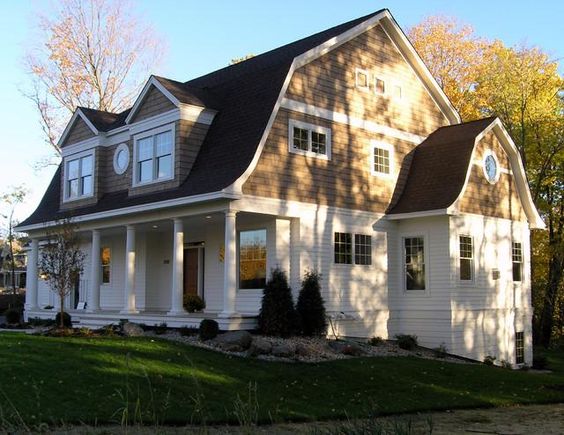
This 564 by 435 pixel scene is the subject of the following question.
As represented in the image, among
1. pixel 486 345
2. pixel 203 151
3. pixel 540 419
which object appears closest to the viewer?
pixel 540 419

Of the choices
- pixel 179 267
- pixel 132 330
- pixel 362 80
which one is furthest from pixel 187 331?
pixel 362 80

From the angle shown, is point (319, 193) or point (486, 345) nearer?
point (319, 193)

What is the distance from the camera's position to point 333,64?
19.8m

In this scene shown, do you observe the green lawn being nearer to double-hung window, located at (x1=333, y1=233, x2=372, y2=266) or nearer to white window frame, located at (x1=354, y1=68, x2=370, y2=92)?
double-hung window, located at (x1=333, y1=233, x2=372, y2=266)

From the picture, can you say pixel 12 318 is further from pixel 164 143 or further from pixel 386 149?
pixel 386 149

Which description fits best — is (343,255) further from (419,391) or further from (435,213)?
(419,391)

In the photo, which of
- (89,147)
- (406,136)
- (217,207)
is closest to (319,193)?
(217,207)

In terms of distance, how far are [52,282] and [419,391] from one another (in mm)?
9813

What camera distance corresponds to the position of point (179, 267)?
58.4 feet

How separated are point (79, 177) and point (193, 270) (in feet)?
A: 17.8

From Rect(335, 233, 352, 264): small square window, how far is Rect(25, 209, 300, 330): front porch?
1.84 m

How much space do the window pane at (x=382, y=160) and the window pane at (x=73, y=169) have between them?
10315 mm

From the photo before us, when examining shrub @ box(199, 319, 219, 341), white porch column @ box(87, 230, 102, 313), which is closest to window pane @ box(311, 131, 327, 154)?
shrub @ box(199, 319, 219, 341)

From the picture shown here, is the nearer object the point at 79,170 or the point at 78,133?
the point at 79,170
